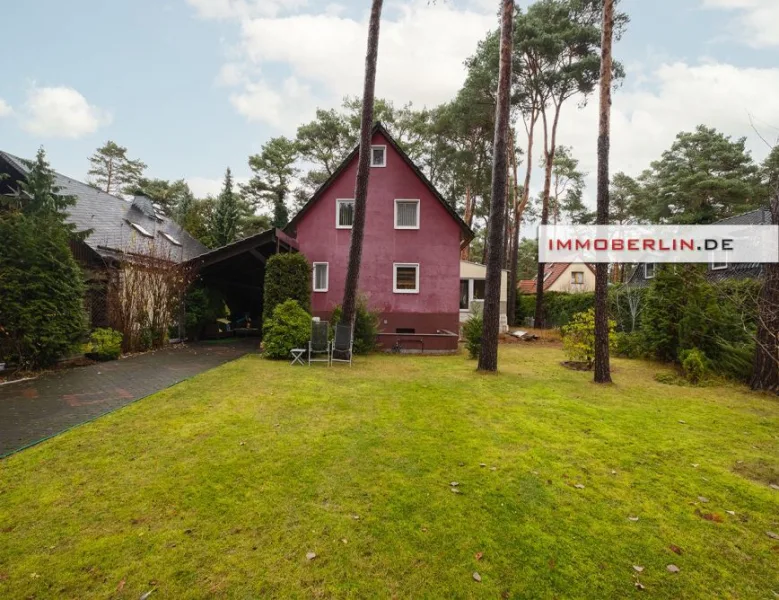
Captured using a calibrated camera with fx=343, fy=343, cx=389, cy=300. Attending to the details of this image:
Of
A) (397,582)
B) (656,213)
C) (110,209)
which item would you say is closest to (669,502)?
(397,582)

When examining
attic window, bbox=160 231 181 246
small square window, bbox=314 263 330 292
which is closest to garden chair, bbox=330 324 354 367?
small square window, bbox=314 263 330 292

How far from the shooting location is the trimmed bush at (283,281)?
11.1m

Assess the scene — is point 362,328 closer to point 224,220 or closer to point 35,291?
point 35,291

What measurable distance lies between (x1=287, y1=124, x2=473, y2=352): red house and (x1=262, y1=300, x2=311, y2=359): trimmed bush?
340 centimetres

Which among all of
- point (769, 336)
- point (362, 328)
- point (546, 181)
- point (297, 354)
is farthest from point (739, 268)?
point (297, 354)

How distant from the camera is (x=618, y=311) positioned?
15.8 m

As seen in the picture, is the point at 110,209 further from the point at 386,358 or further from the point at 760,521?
the point at 760,521

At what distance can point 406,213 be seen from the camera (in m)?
14.2

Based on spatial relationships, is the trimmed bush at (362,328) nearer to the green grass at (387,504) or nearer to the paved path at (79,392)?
the paved path at (79,392)

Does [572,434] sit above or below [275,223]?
below

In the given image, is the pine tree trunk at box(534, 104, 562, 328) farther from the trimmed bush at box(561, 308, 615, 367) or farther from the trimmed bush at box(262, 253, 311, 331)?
the trimmed bush at box(262, 253, 311, 331)

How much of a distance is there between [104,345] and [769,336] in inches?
632

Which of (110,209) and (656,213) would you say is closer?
(110,209)

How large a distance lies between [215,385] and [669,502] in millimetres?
7546
